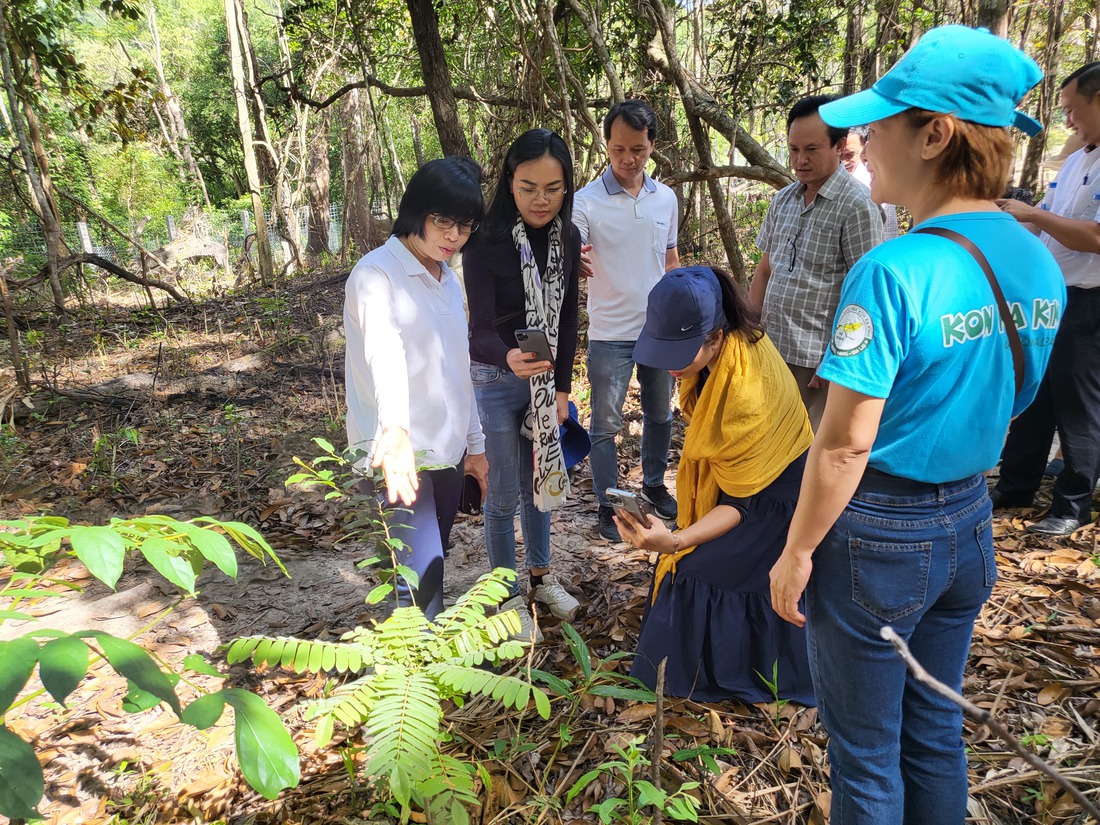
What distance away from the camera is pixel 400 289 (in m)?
2.01

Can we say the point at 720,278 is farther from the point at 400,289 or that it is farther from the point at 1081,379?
Answer: the point at 1081,379

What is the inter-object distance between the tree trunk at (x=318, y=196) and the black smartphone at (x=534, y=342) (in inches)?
590

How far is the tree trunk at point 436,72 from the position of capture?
4.83m

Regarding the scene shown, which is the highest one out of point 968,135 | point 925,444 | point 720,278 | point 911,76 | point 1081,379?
point 911,76

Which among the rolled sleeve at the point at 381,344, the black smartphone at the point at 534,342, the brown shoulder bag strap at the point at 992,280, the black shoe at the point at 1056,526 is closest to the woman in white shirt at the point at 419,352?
the rolled sleeve at the point at 381,344

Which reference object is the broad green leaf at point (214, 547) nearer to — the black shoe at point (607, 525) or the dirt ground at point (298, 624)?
the dirt ground at point (298, 624)

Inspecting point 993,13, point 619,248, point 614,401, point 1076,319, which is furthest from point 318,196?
point 1076,319

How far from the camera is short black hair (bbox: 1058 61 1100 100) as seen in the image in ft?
8.98

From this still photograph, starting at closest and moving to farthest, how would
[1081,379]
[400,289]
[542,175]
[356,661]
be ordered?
[356,661] < [400,289] < [542,175] < [1081,379]

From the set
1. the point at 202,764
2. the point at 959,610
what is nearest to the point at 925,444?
the point at 959,610

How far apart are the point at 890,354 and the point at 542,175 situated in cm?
164

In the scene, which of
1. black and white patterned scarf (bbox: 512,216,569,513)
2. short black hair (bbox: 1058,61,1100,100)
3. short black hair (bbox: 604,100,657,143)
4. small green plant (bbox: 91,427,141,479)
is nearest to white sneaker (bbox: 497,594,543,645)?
black and white patterned scarf (bbox: 512,216,569,513)

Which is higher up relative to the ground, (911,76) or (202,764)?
(911,76)

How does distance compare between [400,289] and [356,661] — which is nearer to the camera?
[356,661]
